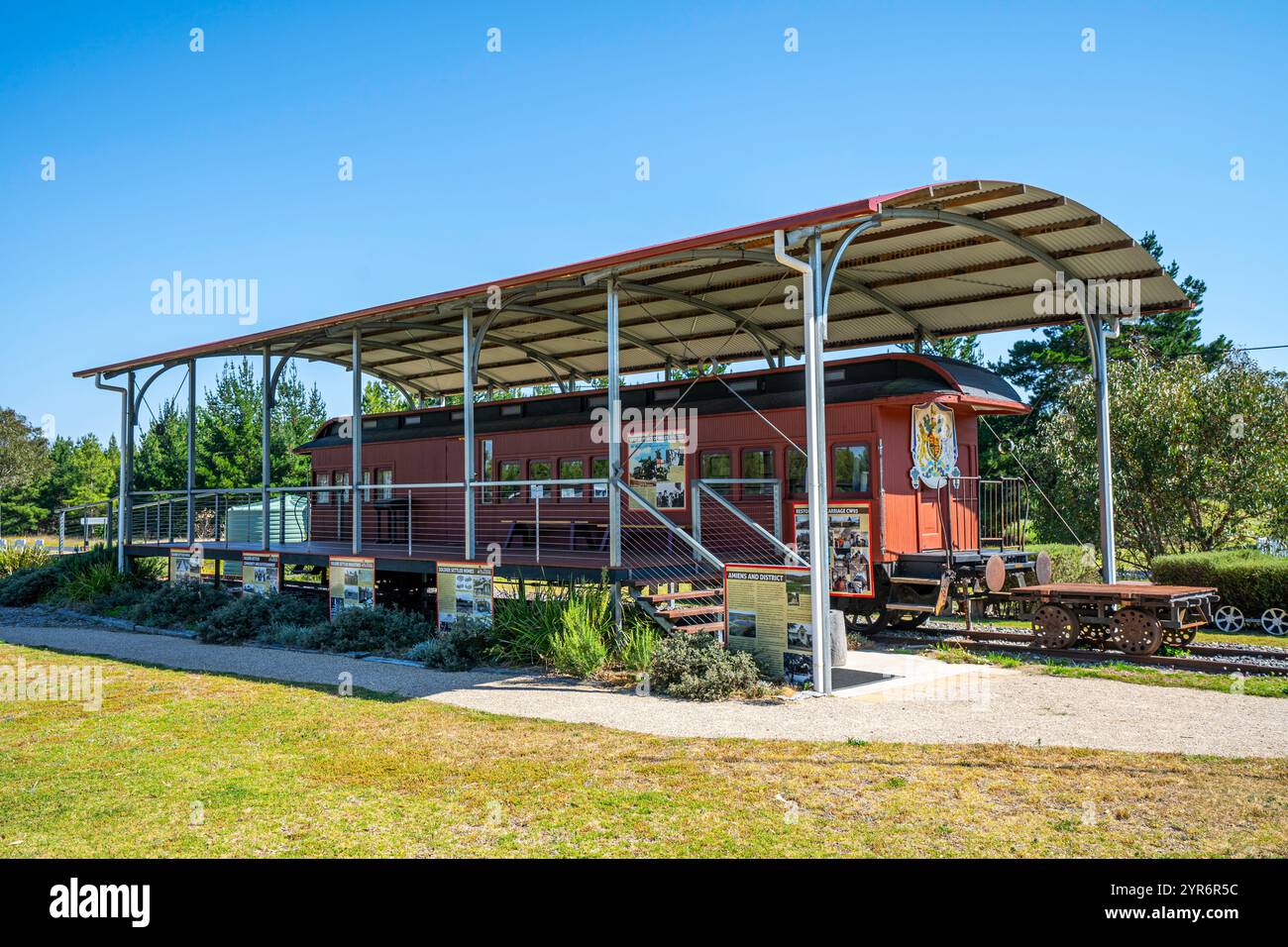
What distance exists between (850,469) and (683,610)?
11.7 ft

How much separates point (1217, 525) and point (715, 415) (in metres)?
13.9

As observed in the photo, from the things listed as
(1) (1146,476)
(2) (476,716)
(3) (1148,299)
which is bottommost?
(2) (476,716)

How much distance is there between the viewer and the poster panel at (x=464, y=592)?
13.8m

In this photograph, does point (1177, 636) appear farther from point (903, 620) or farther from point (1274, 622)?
point (903, 620)

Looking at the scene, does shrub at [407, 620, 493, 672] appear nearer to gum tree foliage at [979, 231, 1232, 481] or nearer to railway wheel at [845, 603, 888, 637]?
railway wheel at [845, 603, 888, 637]

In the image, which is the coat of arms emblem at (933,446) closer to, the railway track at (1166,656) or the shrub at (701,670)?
the railway track at (1166,656)

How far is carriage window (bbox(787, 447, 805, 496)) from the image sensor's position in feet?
47.3

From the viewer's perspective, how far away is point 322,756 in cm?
791

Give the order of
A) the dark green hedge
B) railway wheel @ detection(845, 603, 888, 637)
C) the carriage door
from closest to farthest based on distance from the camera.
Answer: railway wheel @ detection(845, 603, 888, 637)
the carriage door
the dark green hedge

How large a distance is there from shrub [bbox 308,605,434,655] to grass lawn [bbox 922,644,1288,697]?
25.4ft

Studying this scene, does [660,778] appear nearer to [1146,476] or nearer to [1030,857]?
[1030,857]

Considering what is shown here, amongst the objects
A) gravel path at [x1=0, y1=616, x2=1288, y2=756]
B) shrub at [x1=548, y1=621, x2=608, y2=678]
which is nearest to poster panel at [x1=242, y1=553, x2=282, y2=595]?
gravel path at [x1=0, y1=616, x2=1288, y2=756]

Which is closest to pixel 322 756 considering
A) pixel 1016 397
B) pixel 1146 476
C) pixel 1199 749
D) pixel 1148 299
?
pixel 1199 749
